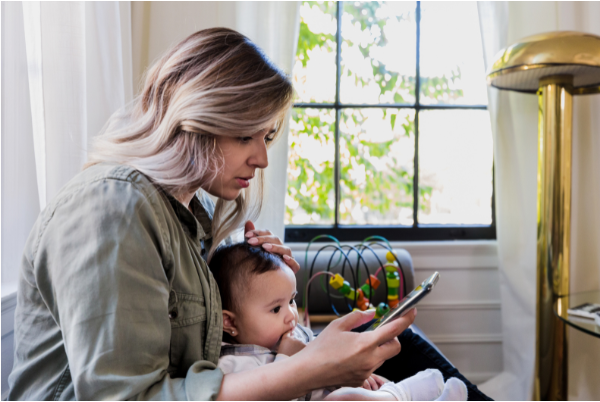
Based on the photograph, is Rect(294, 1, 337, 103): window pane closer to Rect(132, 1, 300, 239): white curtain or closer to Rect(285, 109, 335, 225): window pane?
Rect(285, 109, 335, 225): window pane

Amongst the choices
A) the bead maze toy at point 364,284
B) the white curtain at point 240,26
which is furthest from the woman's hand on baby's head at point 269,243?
the white curtain at point 240,26

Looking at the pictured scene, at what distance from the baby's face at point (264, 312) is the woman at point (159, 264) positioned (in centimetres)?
14

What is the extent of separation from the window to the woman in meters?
1.34

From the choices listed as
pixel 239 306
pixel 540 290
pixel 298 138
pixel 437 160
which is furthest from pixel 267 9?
pixel 540 290

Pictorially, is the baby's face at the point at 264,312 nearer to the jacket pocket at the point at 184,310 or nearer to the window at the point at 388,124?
the jacket pocket at the point at 184,310

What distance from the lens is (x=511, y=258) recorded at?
7.13 ft

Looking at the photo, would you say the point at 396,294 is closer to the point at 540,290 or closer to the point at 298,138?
the point at 540,290

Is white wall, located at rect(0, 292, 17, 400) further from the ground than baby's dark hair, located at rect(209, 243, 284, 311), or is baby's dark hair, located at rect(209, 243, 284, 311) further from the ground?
baby's dark hair, located at rect(209, 243, 284, 311)

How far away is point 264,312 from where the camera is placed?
3.69 feet

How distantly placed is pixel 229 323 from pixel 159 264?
358 mm

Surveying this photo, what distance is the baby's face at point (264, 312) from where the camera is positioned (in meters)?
1.12

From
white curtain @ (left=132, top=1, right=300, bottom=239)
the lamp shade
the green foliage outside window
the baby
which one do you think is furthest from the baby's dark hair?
the green foliage outside window

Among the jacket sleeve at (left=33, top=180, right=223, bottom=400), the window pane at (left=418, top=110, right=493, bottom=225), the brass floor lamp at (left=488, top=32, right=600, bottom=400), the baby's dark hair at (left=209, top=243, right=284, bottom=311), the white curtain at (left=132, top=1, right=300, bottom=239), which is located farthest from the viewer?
the window pane at (left=418, top=110, right=493, bottom=225)

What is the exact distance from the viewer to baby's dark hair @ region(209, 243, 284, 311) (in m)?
1.13
